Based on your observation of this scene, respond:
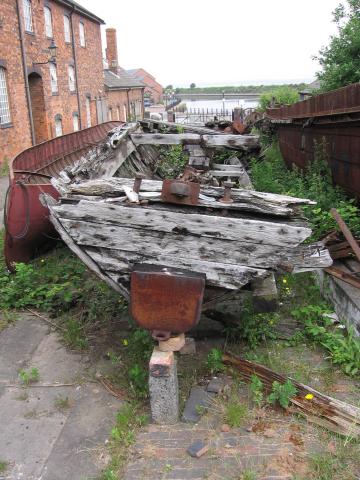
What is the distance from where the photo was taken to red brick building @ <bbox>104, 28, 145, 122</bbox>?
106 ft

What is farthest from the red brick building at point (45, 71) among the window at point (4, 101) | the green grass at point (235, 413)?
the green grass at point (235, 413)

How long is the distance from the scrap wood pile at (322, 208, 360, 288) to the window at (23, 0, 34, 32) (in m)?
17.4

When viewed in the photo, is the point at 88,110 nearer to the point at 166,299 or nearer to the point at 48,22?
Result: the point at 48,22

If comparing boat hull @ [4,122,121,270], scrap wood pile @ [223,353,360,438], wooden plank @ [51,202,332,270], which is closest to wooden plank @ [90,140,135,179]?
boat hull @ [4,122,121,270]

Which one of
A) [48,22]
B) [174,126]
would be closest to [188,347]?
[174,126]

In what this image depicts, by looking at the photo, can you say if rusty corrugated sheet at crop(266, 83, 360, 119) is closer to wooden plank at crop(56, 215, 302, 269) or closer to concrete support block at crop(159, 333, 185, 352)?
wooden plank at crop(56, 215, 302, 269)

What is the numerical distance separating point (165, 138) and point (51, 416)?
5068 mm

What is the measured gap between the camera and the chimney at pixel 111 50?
37.2 metres

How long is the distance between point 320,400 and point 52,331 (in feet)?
9.45

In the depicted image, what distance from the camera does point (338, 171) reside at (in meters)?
6.39

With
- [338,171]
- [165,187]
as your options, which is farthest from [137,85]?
[165,187]

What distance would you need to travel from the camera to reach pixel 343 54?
42.5 feet

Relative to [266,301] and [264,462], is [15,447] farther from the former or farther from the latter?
[266,301]

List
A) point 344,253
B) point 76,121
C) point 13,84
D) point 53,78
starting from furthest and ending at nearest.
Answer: point 76,121 → point 53,78 → point 13,84 → point 344,253
